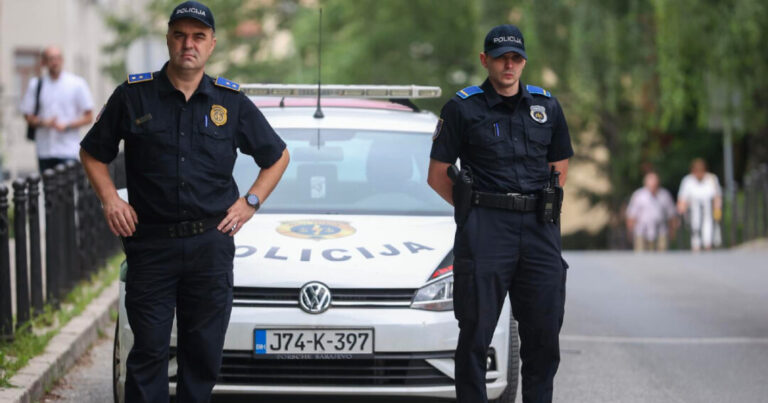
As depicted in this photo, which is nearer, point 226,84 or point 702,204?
point 226,84

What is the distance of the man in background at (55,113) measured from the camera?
487 inches

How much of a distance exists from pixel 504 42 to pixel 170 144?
1467 millimetres

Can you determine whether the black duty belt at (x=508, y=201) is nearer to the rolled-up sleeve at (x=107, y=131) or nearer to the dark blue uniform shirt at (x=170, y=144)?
the dark blue uniform shirt at (x=170, y=144)

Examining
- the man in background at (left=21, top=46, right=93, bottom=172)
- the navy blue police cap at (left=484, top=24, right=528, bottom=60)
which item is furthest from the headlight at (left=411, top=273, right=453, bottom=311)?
the man in background at (left=21, top=46, right=93, bottom=172)

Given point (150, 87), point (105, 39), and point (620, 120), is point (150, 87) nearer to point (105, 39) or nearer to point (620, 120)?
point (620, 120)

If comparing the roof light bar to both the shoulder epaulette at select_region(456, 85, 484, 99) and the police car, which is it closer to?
the police car

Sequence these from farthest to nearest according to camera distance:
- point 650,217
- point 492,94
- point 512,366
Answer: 1. point 650,217
2. point 512,366
3. point 492,94

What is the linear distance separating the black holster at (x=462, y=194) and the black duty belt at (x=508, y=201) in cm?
5

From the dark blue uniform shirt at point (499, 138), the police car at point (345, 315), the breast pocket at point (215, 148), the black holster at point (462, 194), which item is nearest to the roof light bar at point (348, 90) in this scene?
the police car at point (345, 315)

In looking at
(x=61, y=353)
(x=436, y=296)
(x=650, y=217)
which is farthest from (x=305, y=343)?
(x=650, y=217)

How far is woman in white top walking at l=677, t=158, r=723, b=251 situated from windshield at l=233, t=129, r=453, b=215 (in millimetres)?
16740

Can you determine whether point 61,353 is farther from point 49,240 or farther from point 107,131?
point 107,131

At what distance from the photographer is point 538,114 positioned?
5723 mm

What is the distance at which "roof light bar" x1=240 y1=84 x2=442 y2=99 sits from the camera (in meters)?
7.42
